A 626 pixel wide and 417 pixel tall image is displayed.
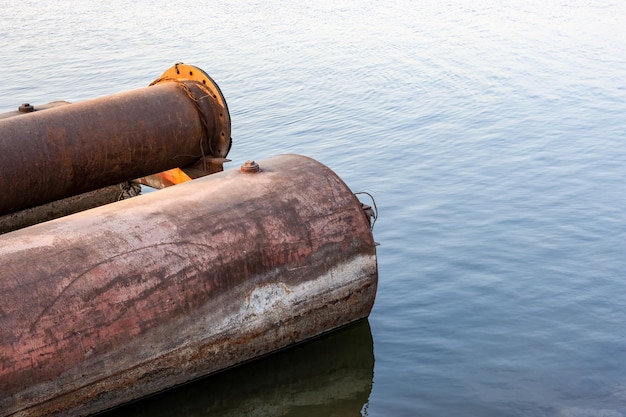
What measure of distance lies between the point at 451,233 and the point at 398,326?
223cm

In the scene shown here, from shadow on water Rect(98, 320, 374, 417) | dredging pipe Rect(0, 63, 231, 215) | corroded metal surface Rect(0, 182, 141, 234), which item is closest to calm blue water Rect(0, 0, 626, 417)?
shadow on water Rect(98, 320, 374, 417)

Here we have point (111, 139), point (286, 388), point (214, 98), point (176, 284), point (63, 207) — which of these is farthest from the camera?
point (63, 207)

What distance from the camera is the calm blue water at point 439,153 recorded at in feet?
21.3

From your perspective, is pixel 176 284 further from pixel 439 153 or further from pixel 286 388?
pixel 439 153

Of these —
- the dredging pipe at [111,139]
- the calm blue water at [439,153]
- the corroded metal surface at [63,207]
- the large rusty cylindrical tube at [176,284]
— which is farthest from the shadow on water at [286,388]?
the corroded metal surface at [63,207]

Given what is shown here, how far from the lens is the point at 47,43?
23.3m

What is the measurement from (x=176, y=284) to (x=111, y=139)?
2637 mm

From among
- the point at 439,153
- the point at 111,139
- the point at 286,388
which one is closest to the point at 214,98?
the point at 111,139

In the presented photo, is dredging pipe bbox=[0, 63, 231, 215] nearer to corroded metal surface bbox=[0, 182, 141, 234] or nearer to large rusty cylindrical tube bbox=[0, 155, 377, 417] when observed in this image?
corroded metal surface bbox=[0, 182, 141, 234]

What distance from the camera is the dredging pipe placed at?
285 inches

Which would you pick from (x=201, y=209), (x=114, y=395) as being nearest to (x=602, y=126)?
(x=201, y=209)

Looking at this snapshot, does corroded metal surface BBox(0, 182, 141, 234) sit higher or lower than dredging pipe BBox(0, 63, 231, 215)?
lower

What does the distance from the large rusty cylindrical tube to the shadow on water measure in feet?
1.21

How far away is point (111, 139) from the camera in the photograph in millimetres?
7625
